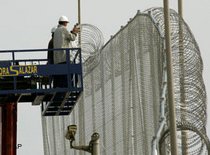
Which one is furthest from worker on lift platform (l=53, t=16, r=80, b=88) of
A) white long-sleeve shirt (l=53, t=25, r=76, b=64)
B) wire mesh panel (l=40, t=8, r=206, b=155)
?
wire mesh panel (l=40, t=8, r=206, b=155)

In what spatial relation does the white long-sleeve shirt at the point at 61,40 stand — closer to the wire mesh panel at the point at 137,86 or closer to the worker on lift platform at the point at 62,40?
the worker on lift platform at the point at 62,40

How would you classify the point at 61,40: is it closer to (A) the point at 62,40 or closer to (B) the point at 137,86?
(A) the point at 62,40

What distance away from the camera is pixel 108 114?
5194 centimetres

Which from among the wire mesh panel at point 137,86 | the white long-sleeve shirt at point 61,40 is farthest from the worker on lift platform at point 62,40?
the wire mesh panel at point 137,86

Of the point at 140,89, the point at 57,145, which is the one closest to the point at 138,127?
the point at 140,89

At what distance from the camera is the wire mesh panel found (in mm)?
41062

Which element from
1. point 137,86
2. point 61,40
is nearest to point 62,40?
point 61,40

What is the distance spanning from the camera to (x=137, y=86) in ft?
157

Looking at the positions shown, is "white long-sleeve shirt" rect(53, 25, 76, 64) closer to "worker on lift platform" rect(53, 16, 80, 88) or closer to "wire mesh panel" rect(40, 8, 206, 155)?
"worker on lift platform" rect(53, 16, 80, 88)

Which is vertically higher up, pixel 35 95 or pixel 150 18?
pixel 150 18

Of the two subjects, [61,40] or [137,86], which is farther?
[137,86]

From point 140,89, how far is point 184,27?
474 centimetres

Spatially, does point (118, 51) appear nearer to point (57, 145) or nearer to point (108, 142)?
point (108, 142)

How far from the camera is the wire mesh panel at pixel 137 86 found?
→ 41.1m
